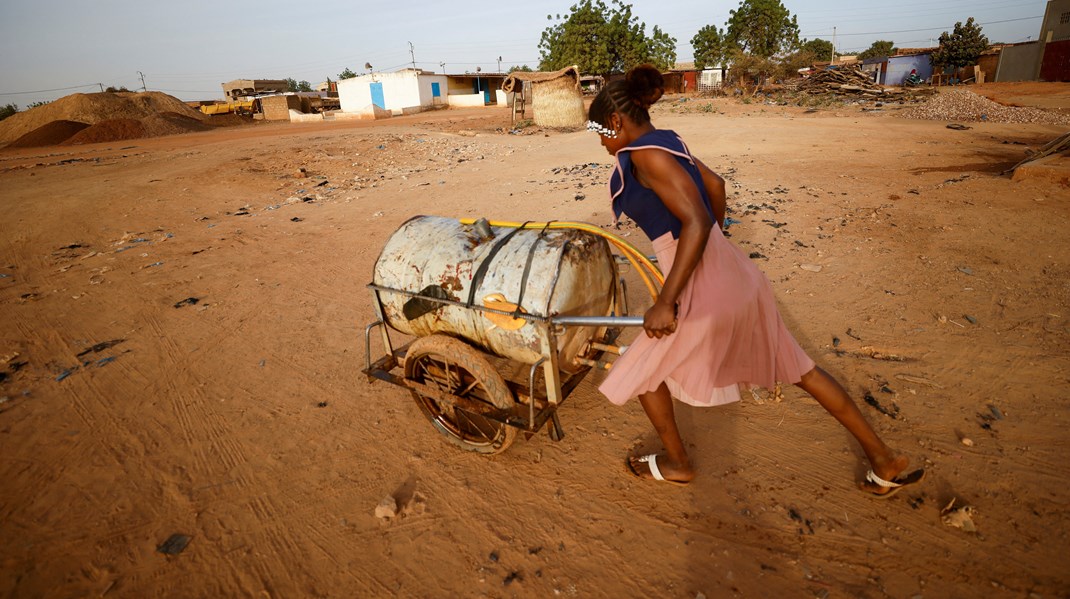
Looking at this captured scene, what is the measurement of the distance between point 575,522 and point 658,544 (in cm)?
39

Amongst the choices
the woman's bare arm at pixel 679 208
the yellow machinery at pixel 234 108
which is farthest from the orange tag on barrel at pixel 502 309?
the yellow machinery at pixel 234 108

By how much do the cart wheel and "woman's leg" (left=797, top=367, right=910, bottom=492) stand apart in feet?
4.53

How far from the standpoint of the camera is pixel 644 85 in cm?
188

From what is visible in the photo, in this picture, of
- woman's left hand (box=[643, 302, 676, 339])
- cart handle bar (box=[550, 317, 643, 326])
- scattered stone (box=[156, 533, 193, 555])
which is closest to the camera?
woman's left hand (box=[643, 302, 676, 339])

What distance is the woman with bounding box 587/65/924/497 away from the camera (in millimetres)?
1731

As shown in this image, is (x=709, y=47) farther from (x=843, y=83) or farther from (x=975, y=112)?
(x=975, y=112)

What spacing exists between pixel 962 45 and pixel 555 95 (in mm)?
31169

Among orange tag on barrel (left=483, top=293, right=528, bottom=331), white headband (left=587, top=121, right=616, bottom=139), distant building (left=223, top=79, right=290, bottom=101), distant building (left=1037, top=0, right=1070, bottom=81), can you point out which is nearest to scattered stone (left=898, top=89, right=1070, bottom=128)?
distant building (left=1037, top=0, right=1070, bottom=81)

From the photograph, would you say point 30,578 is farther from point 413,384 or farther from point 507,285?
point 507,285

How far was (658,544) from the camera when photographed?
2.15 meters

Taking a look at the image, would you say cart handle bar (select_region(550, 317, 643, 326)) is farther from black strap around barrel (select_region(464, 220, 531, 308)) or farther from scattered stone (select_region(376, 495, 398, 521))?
scattered stone (select_region(376, 495, 398, 521))

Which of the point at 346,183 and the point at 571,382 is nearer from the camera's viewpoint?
the point at 571,382

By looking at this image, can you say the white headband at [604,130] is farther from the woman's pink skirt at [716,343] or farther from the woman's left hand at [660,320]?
the woman's left hand at [660,320]

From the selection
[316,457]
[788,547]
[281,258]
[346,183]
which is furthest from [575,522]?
[346,183]
